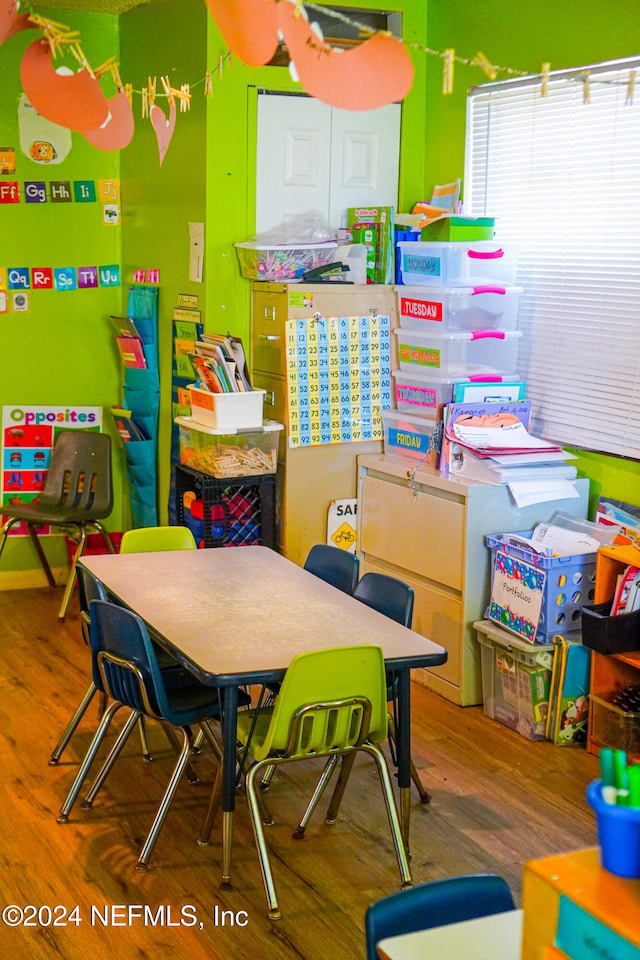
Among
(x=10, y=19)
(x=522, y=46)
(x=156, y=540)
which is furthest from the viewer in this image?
(x=522, y=46)

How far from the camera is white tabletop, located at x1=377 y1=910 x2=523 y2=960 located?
5.61 feet

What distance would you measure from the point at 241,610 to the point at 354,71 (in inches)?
68.6

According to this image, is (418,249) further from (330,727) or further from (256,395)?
(330,727)

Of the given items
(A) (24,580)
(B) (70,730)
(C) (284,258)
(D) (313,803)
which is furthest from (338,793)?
(A) (24,580)

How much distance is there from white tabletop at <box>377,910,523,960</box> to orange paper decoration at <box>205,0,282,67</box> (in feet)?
5.53

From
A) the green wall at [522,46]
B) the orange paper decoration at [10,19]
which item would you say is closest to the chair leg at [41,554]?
the green wall at [522,46]

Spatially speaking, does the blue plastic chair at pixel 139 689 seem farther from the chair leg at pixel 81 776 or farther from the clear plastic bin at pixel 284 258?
the clear plastic bin at pixel 284 258

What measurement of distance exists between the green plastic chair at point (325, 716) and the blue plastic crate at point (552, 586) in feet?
4.22

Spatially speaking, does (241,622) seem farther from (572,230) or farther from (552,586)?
(572,230)

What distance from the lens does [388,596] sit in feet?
12.0

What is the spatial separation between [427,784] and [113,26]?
4361mm

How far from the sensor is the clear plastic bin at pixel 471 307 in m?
4.90

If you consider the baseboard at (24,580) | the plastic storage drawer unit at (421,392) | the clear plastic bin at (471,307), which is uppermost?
the clear plastic bin at (471,307)

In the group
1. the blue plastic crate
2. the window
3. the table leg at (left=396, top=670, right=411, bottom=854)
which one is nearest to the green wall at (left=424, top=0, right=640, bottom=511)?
the window
